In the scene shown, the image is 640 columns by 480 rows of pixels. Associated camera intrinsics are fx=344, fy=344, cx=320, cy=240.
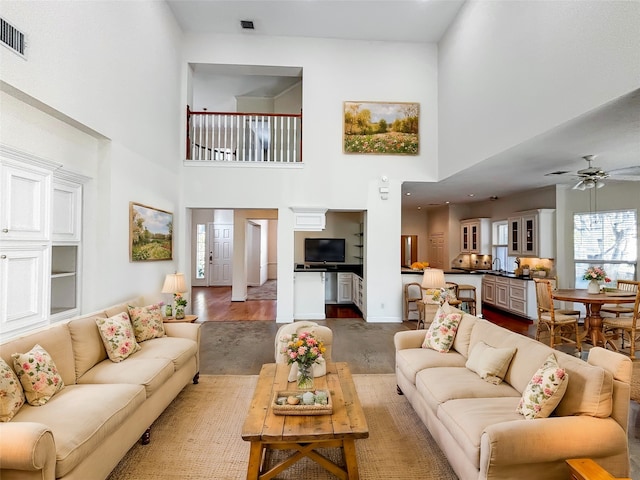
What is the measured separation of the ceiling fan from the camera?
4.43 m

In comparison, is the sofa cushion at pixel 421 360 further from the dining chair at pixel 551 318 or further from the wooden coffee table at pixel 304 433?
the dining chair at pixel 551 318

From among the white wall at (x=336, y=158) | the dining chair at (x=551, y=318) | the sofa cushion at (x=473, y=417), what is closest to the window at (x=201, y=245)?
the white wall at (x=336, y=158)

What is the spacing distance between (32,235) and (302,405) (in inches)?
106

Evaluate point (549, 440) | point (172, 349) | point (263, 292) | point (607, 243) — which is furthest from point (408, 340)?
point (263, 292)

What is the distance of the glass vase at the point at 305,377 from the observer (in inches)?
95.9

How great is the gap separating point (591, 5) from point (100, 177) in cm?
506

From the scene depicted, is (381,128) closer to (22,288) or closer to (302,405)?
(302,405)

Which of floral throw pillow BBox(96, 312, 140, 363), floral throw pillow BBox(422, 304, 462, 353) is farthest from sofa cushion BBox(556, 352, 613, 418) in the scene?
floral throw pillow BBox(96, 312, 140, 363)

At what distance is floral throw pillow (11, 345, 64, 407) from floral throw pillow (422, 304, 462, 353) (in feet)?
10.0

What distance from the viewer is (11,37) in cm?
253

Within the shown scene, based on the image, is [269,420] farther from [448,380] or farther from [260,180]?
[260,180]

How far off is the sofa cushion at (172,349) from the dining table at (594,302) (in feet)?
15.4

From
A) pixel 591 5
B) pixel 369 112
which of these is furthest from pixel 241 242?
pixel 591 5

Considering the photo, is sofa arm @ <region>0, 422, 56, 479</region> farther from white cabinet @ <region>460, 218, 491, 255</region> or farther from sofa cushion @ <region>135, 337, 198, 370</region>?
white cabinet @ <region>460, 218, 491, 255</region>
